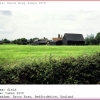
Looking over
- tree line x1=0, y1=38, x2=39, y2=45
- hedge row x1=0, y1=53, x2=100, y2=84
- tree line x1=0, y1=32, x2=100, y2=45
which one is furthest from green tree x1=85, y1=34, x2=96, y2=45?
tree line x1=0, y1=38, x2=39, y2=45

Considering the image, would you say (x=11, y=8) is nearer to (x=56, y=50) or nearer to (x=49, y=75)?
(x=56, y=50)

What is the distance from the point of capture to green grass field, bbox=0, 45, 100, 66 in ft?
11.7

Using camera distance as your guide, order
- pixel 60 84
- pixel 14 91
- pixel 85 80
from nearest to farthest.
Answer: pixel 14 91 < pixel 60 84 < pixel 85 80

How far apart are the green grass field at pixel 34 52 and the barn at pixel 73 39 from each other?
10cm

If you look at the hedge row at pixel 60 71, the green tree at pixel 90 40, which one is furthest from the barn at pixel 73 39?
the hedge row at pixel 60 71

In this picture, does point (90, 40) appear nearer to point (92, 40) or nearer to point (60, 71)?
point (92, 40)

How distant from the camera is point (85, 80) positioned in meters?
3.55

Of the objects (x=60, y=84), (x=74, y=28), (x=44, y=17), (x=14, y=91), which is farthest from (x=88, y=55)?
(x=14, y=91)

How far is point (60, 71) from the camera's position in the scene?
3.67 m

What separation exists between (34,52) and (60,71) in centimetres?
60

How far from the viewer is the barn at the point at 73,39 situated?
3.59 metres

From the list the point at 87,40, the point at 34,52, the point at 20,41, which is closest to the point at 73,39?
the point at 87,40

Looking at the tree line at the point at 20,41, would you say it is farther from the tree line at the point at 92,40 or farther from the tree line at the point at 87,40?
the tree line at the point at 92,40

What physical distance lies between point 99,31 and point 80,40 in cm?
38
